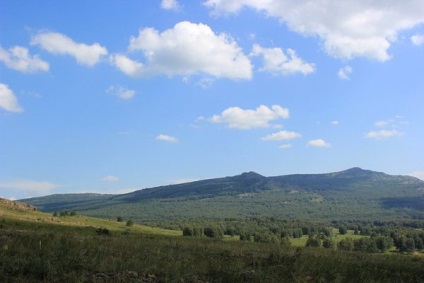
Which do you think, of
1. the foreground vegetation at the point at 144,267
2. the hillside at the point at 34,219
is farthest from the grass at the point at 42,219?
the foreground vegetation at the point at 144,267

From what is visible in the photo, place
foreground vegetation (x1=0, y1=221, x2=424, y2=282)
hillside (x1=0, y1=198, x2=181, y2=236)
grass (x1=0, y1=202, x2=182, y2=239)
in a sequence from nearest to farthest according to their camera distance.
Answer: foreground vegetation (x1=0, y1=221, x2=424, y2=282) → hillside (x1=0, y1=198, x2=181, y2=236) → grass (x1=0, y1=202, x2=182, y2=239)

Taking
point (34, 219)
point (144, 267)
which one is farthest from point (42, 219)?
point (144, 267)

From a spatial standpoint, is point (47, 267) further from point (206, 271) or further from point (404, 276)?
point (404, 276)

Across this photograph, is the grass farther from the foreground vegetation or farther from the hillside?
the foreground vegetation

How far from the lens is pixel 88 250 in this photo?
13852mm

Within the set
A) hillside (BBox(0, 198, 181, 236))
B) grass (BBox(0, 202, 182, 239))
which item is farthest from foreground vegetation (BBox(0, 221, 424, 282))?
grass (BBox(0, 202, 182, 239))

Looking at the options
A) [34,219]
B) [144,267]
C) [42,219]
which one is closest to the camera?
[144,267]

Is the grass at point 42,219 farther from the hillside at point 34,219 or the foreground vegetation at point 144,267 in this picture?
the foreground vegetation at point 144,267

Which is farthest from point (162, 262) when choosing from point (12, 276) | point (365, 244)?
point (365, 244)

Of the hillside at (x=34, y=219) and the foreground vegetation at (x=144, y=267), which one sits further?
the hillside at (x=34, y=219)

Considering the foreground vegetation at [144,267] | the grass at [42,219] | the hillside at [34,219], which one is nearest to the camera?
the foreground vegetation at [144,267]

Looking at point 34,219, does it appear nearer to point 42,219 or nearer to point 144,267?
point 42,219

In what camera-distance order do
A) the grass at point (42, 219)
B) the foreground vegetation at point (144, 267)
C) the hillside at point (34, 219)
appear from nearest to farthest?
the foreground vegetation at point (144, 267)
the hillside at point (34, 219)
the grass at point (42, 219)

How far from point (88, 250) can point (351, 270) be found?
8.63 metres
